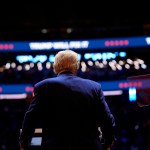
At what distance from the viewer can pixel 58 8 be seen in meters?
14.1

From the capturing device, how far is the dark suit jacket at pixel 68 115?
9.17 ft

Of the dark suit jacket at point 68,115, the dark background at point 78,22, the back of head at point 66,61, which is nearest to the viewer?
the dark suit jacket at point 68,115

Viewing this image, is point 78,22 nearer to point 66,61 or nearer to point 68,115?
point 66,61

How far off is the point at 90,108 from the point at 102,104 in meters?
0.10

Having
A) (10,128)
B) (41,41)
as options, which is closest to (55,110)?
(41,41)

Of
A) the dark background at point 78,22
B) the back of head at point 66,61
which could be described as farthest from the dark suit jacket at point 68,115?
the dark background at point 78,22

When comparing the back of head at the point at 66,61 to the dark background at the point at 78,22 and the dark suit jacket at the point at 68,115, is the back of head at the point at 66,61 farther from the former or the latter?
the dark background at the point at 78,22

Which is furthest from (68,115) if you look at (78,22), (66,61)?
(78,22)

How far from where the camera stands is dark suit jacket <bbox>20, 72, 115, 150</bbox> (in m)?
2.79

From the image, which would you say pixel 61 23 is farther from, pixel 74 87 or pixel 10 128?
pixel 74 87

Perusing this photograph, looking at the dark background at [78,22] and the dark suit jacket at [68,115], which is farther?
Result: the dark background at [78,22]

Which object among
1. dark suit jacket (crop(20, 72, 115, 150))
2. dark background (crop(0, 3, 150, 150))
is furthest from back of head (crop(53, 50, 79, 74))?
dark background (crop(0, 3, 150, 150))

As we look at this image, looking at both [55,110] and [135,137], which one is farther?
[135,137]

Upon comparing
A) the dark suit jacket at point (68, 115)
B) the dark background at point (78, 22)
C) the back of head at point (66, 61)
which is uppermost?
the dark background at point (78, 22)
